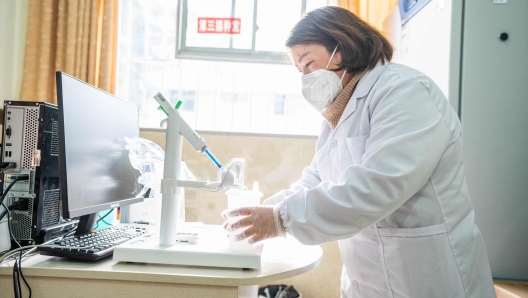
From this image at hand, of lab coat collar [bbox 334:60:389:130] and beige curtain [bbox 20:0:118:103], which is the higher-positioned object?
beige curtain [bbox 20:0:118:103]

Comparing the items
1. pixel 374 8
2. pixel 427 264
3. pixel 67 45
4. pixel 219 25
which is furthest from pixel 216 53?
pixel 427 264

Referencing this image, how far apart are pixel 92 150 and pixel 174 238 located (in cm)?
33

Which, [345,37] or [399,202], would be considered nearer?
[399,202]

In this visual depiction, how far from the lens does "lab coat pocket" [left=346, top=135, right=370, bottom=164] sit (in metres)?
0.99

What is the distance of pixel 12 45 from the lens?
2160 millimetres

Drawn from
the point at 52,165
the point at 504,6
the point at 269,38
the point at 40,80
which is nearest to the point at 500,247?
the point at 504,6

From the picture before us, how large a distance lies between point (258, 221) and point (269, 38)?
1.86m

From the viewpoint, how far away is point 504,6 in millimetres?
1268

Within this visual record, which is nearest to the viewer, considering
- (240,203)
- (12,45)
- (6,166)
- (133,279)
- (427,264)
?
(133,279)

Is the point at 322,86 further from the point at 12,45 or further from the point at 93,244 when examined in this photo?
the point at 12,45

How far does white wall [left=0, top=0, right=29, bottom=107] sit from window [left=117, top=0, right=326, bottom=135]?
55cm

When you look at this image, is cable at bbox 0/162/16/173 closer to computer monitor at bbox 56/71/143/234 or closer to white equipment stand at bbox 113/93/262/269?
computer monitor at bbox 56/71/143/234

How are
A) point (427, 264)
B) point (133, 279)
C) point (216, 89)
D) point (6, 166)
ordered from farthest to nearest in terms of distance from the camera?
point (216, 89) < point (6, 166) < point (427, 264) < point (133, 279)

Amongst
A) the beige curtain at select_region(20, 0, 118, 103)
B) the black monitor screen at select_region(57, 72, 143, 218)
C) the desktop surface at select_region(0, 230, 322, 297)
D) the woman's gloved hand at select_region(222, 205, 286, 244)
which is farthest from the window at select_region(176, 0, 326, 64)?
the desktop surface at select_region(0, 230, 322, 297)
